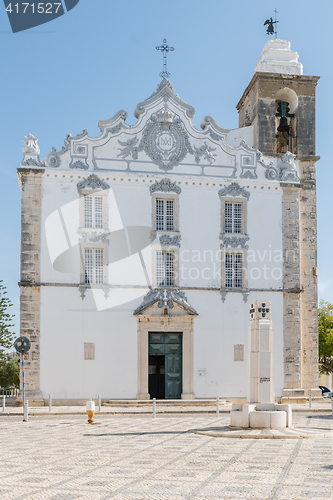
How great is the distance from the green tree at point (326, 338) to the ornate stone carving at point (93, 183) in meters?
27.2

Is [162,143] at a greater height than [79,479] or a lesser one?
greater

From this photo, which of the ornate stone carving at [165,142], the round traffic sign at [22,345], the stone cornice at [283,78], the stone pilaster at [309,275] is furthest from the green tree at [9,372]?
the stone cornice at [283,78]

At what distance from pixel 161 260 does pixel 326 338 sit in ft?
82.4

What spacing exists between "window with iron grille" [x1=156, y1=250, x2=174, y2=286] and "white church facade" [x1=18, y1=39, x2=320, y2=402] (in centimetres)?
6

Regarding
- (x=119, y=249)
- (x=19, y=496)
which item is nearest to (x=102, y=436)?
(x=19, y=496)

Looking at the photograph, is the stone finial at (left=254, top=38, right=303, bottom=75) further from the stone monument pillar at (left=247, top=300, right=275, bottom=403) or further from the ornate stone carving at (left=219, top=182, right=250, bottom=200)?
the stone monument pillar at (left=247, top=300, right=275, bottom=403)

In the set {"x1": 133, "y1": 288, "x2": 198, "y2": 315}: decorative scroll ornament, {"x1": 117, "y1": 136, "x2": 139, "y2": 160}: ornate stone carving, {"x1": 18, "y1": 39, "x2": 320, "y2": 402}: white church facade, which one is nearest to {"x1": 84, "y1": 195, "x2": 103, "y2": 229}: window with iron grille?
{"x1": 18, "y1": 39, "x2": 320, "y2": 402}: white church facade

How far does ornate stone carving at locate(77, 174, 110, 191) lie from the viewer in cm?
2785

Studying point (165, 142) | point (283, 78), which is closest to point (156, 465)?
point (165, 142)

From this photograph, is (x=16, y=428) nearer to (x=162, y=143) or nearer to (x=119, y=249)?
(x=119, y=249)

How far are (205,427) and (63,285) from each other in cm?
1153

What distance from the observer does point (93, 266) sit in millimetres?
27641

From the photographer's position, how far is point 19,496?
27.8 ft

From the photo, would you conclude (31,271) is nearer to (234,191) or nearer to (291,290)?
(234,191)
